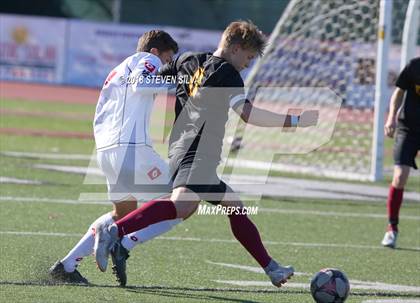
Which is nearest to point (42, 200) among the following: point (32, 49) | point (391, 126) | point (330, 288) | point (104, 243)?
point (391, 126)

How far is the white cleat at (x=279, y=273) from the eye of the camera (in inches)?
272

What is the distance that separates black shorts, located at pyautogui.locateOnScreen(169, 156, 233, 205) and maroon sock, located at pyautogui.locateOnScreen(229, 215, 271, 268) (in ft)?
0.72

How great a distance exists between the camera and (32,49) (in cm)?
3206

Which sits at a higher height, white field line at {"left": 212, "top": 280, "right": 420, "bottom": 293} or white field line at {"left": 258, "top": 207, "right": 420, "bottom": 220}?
white field line at {"left": 212, "top": 280, "right": 420, "bottom": 293}

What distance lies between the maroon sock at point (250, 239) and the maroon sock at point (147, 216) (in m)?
0.51

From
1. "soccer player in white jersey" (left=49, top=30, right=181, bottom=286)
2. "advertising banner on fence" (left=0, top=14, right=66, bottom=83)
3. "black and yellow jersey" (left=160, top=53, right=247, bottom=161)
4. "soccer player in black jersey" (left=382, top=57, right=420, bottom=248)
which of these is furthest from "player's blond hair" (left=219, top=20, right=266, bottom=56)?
"advertising banner on fence" (left=0, top=14, right=66, bottom=83)

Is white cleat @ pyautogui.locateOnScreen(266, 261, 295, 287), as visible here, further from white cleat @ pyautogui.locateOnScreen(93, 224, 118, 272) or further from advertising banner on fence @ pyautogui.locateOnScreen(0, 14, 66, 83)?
advertising banner on fence @ pyautogui.locateOnScreen(0, 14, 66, 83)

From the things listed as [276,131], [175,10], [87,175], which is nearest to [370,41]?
[276,131]

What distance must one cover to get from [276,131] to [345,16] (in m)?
2.37

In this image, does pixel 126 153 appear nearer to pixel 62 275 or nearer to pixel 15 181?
pixel 62 275

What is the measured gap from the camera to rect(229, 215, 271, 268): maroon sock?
7.00 metres

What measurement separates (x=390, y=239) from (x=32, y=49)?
23.7 m

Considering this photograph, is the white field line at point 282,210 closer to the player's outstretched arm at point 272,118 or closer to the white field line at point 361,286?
the white field line at point 361,286

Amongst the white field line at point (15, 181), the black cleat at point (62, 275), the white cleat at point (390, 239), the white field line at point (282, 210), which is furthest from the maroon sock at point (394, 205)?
the white field line at point (15, 181)
